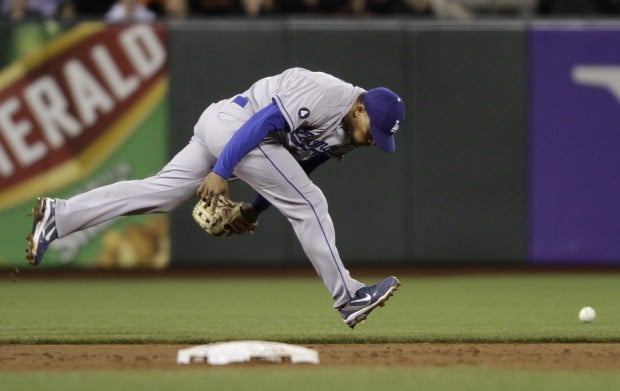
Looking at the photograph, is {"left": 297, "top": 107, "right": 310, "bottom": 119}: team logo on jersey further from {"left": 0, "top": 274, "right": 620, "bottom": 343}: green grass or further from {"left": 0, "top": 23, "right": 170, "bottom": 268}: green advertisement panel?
{"left": 0, "top": 23, "right": 170, "bottom": 268}: green advertisement panel

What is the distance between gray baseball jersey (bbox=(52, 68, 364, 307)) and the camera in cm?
677

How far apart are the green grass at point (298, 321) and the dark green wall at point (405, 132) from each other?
410 mm

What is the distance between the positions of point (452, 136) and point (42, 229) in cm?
597

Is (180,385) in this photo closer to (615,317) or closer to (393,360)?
(393,360)

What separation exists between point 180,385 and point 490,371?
1.40 m

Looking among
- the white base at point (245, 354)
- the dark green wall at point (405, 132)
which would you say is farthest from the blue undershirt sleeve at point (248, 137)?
the dark green wall at point (405, 132)

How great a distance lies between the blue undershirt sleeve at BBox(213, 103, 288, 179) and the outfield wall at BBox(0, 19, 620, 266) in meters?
5.42

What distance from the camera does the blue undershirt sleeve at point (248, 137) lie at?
6.64m

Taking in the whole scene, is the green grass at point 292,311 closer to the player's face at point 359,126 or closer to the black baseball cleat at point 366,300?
the black baseball cleat at point 366,300

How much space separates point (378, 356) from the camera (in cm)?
649

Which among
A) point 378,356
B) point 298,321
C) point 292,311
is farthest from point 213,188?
point 292,311

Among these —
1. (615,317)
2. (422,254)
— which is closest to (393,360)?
(615,317)

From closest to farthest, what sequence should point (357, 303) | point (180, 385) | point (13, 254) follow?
point (180, 385) → point (357, 303) → point (13, 254)

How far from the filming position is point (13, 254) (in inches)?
470
